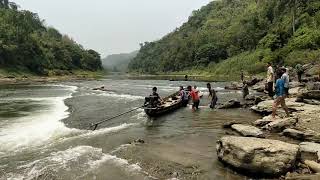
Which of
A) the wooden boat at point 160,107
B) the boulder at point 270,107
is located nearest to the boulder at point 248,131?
the boulder at point 270,107

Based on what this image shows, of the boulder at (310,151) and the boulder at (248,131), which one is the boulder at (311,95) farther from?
the boulder at (310,151)

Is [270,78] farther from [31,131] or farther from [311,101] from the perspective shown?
[31,131]

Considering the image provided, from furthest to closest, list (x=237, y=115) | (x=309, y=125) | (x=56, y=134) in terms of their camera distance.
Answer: (x=237, y=115) → (x=56, y=134) → (x=309, y=125)

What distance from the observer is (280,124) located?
18.5 meters

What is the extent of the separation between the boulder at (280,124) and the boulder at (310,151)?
122 inches

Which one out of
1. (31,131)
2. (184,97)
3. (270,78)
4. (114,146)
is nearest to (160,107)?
(184,97)

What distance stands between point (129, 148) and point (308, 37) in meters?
59.7

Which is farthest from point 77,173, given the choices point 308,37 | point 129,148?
point 308,37

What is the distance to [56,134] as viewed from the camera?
20.7m

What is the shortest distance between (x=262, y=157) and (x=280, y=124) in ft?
21.5

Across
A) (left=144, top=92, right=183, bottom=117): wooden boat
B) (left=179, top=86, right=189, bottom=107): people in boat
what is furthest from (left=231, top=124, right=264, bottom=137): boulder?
(left=179, top=86, right=189, bottom=107): people in boat

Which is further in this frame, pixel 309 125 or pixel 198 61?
pixel 198 61

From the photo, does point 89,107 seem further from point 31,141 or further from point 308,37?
point 308,37

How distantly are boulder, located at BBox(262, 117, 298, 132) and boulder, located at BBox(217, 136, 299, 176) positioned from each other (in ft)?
17.6
